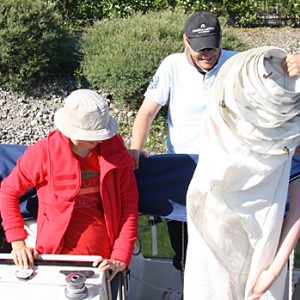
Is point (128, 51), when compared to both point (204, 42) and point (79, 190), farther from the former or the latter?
point (79, 190)

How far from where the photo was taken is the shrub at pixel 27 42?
8.23 meters

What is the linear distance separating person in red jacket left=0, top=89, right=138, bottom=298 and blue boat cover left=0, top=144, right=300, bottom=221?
189mm

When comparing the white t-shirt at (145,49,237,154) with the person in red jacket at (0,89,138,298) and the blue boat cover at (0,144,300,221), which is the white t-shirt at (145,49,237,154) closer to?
the blue boat cover at (0,144,300,221)

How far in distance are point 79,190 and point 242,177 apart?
78 cm

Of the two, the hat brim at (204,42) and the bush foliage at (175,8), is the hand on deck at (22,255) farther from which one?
the bush foliage at (175,8)

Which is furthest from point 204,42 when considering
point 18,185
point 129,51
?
point 129,51

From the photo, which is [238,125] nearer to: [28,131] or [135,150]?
[135,150]

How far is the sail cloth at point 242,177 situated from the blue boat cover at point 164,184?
1.42ft

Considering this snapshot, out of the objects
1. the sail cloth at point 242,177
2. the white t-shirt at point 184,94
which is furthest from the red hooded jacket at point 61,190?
the white t-shirt at point 184,94

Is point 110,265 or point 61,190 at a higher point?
point 61,190

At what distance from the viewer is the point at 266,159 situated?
2352 mm

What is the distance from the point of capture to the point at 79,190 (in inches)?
110

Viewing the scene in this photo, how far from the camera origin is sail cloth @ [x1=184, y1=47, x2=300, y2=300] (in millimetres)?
2268

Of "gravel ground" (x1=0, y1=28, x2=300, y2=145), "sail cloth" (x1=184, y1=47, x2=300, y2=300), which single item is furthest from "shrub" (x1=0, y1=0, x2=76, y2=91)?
"sail cloth" (x1=184, y1=47, x2=300, y2=300)
